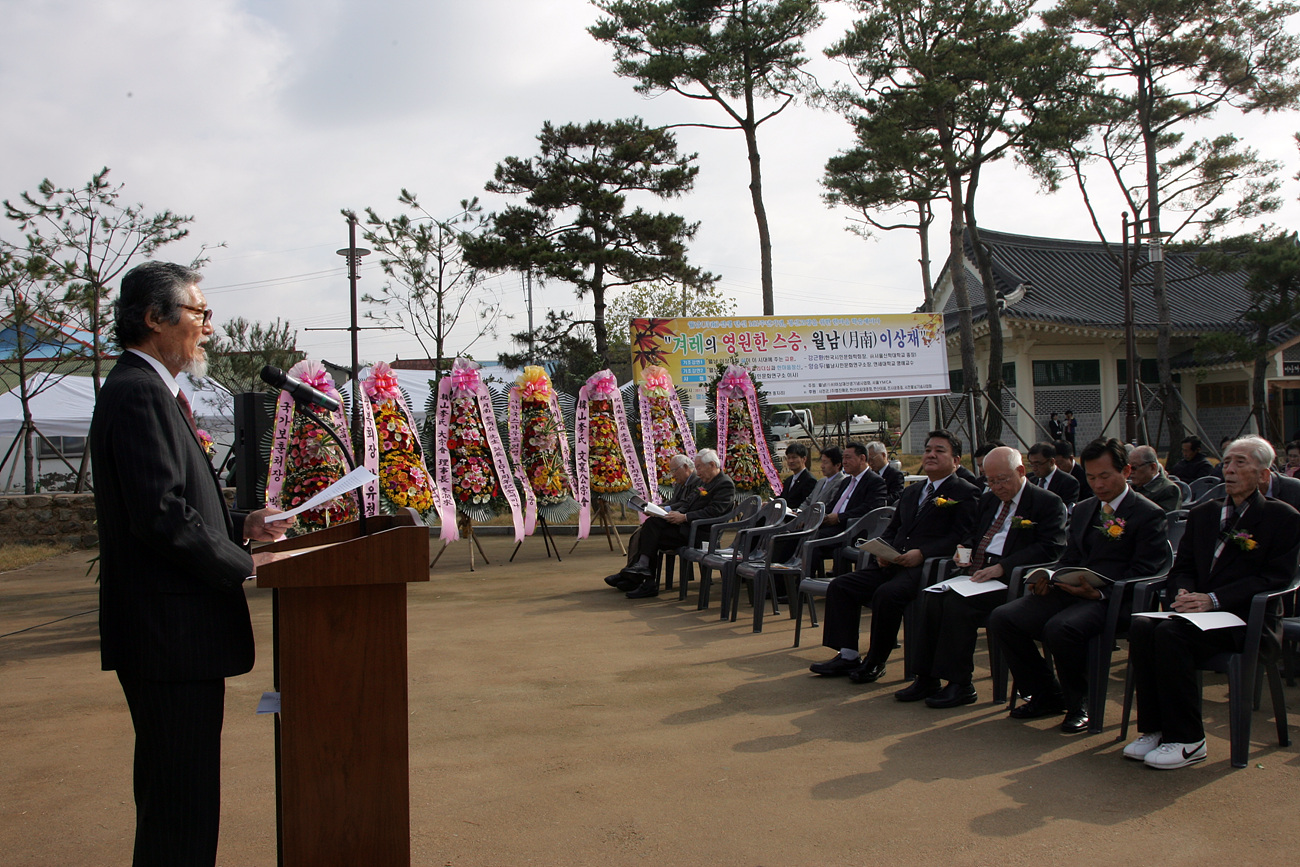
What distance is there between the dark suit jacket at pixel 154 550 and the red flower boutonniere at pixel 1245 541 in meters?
3.72

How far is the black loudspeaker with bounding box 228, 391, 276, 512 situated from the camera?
367 inches

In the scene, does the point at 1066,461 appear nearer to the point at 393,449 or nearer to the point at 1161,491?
the point at 1161,491

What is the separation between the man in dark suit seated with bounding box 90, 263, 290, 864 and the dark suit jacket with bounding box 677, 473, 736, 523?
6042 mm

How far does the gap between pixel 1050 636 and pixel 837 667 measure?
1333 mm

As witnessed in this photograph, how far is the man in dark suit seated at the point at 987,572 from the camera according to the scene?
467cm

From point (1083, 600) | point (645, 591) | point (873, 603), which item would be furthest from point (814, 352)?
point (1083, 600)

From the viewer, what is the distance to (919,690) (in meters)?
Answer: 4.80

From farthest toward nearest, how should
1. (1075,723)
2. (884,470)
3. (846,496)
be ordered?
(884,470), (846,496), (1075,723)

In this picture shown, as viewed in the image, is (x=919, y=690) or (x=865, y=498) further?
(x=865, y=498)

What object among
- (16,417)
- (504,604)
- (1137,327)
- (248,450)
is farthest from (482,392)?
(1137,327)

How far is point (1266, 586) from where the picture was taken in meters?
3.82

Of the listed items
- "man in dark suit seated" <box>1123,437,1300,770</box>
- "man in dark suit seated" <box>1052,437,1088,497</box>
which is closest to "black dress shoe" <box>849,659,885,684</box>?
"man in dark suit seated" <box>1123,437,1300,770</box>

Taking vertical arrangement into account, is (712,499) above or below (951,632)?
above

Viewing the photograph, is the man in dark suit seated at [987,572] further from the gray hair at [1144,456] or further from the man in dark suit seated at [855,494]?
the man in dark suit seated at [855,494]
